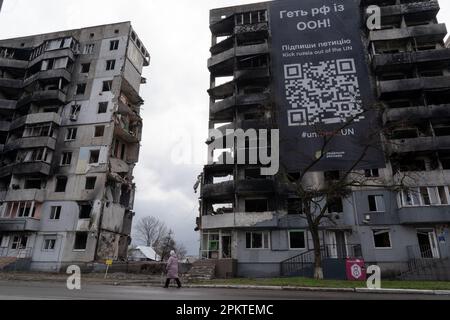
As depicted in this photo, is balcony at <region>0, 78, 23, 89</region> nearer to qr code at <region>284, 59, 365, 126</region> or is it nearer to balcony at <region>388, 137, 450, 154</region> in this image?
qr code at <region>284, 59, 365, 126</region>

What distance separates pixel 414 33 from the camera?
37.0 meters

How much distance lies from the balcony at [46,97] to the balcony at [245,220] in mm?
26304

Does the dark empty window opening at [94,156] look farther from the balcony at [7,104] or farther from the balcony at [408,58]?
the balcony at [408,58]

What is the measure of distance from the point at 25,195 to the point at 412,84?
43997 millimetres

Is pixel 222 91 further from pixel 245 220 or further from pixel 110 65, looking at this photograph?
pixel 245 220

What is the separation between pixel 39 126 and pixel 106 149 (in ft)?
33.0

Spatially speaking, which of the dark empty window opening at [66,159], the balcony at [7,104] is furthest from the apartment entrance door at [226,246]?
the balcony at [7,104]

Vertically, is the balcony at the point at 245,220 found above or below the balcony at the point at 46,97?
below

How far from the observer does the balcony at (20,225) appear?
3672cm

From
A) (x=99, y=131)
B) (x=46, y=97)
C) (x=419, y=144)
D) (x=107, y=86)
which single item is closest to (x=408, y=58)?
(x=419, y=144)

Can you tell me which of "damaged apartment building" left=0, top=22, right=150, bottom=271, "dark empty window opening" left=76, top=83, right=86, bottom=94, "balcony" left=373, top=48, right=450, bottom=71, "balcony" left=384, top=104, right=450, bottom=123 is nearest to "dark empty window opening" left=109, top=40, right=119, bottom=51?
"damaged apartment building" left=0, top=22, right=150, bottom=271

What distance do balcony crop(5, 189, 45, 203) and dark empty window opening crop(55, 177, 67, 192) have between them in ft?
5.39

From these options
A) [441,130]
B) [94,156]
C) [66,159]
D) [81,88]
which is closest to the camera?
[441,130]
